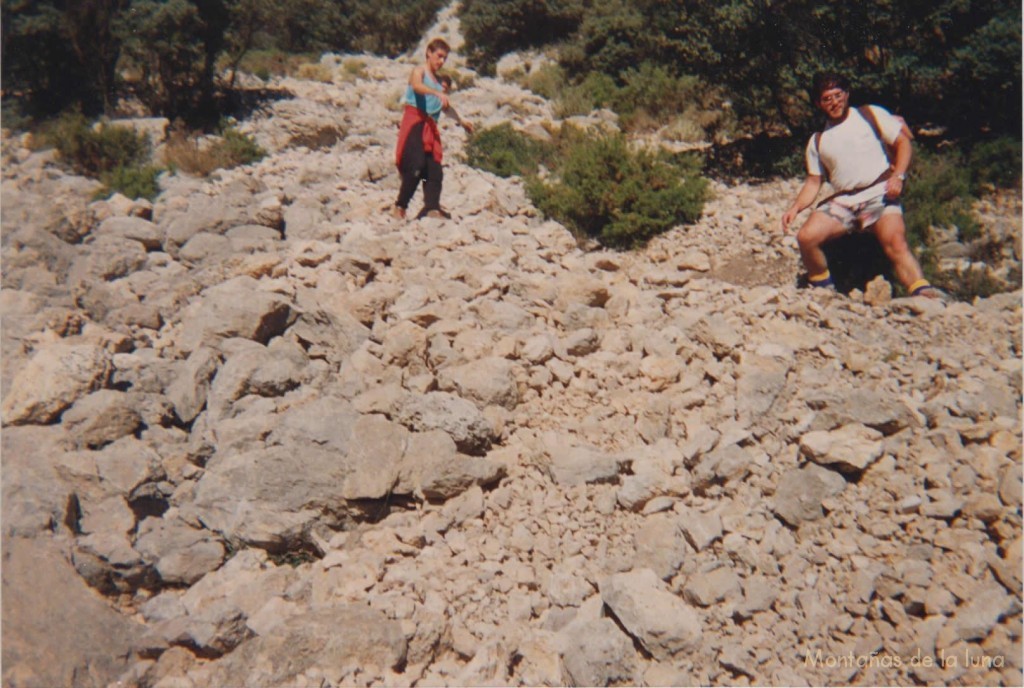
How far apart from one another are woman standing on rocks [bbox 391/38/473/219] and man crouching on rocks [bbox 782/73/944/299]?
9.37 feet

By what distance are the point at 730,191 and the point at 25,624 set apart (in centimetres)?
684

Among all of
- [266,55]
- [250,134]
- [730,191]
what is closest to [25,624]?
[730,191]

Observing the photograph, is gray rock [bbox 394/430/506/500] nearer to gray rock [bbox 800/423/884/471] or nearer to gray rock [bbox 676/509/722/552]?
gray rock [bbox 676/509/722/552]

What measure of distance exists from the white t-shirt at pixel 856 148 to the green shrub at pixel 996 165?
3003 mm

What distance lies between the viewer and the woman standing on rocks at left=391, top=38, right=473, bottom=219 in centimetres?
588

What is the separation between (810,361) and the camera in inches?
157

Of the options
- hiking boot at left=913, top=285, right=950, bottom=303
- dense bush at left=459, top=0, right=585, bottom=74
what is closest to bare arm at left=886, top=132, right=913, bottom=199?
hiking boot at left=913, top=285, right=950, bottom=303

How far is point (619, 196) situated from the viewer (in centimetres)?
632

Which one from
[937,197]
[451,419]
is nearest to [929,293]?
[937,197]

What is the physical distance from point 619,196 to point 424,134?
1856 mm

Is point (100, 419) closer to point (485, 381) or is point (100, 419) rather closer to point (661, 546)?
point (485, 381)

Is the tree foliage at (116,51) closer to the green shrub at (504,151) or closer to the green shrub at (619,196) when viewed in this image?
the green shrub at (504,151)

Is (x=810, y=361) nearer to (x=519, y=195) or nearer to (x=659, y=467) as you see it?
(x=659, y=467)

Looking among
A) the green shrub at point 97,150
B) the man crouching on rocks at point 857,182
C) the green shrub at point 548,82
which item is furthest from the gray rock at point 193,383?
the green shrub at point 548,82
